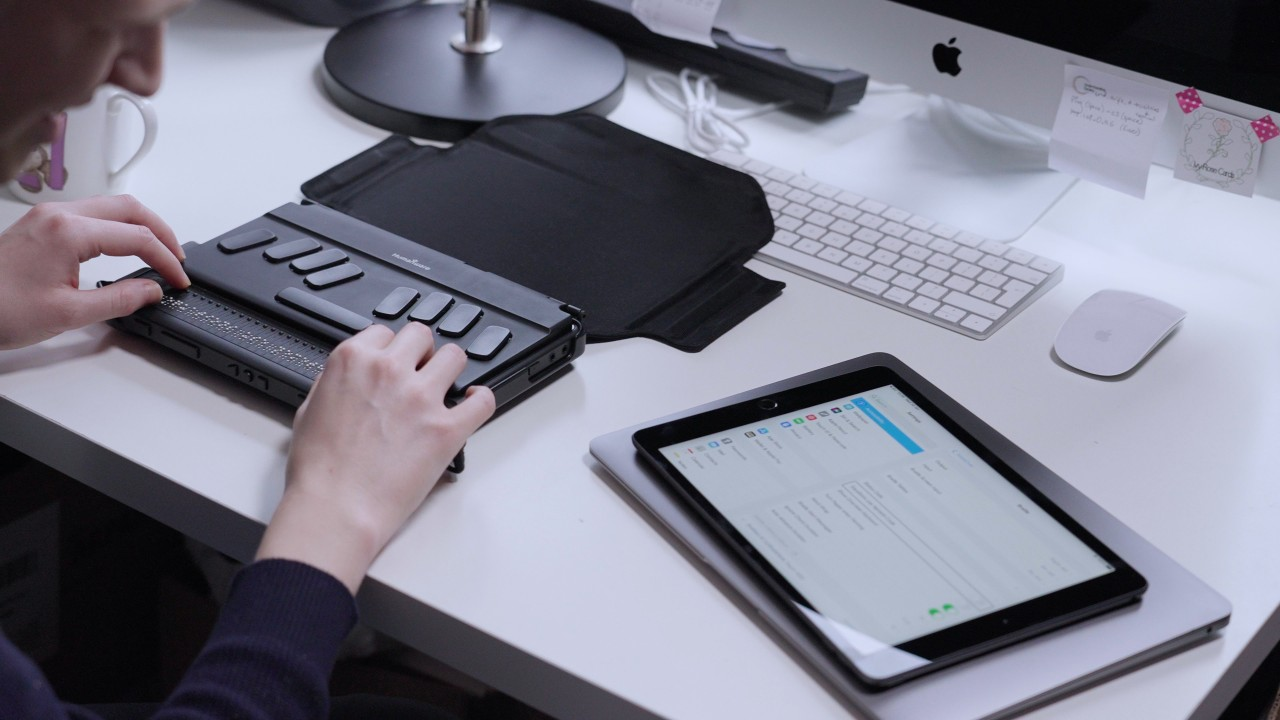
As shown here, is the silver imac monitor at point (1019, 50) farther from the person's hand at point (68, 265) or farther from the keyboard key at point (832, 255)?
the person's hand at point (68, 265)

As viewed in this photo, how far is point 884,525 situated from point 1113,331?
323mm

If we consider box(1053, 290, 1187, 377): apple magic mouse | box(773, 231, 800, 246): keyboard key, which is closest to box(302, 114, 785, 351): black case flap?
box(773, 231, 800, 246): keyboard key

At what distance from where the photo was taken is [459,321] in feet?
2.56

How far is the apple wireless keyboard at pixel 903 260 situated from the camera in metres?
0.92

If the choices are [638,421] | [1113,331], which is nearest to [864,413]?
[638,421]

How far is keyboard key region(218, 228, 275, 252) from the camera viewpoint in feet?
2.75

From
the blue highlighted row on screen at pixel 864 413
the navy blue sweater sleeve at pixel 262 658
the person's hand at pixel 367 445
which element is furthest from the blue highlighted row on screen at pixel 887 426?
the navy blue sweater sleeve at pixel 262 658

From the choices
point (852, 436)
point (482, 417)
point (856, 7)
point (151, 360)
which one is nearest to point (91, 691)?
point (151, 360)

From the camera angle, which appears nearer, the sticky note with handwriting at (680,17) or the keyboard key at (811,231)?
the keyboard key at (811,231)

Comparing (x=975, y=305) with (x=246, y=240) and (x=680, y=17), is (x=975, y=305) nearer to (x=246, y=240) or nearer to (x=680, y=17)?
(x=680, y=17)

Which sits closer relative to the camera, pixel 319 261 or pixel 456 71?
pixel 319 261

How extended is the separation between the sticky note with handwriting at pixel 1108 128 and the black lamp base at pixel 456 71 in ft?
1.37

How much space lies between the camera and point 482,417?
73cm

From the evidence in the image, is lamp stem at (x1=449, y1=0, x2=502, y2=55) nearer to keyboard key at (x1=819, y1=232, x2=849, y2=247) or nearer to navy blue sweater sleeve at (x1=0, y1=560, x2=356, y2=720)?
keyboard key at (x1=819, y1=232, x2=849, y2=247)
